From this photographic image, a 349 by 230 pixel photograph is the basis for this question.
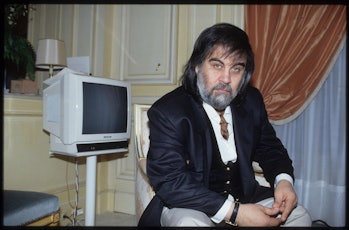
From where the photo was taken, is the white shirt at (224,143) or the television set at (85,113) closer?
the white shirt at (224,143)

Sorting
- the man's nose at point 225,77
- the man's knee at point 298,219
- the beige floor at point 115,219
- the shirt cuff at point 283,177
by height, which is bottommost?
the beige floor at point 115,219

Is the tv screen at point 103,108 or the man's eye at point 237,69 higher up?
the man's eye at point 237,69

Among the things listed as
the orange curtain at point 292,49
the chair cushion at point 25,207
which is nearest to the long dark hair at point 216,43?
the orange curtain at point 292,49

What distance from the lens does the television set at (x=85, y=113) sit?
81.7 inches

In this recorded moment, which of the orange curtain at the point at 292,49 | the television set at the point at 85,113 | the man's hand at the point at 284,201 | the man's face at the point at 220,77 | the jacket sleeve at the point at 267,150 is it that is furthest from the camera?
the orange curtain at the point at 292,49

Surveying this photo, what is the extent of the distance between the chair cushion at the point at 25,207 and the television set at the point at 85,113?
0.45 metres

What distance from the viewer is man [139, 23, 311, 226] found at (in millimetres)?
1295

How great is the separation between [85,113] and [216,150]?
110cm

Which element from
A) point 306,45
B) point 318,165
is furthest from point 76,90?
Result: point 318,165

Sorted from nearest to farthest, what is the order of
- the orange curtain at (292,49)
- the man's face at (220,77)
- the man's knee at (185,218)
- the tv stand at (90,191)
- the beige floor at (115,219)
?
the man's knee at (185,218) → the man's face at (220,77) → the orange curtain at (292,49) → the tv stand at (90,191) → the beige floor at (115,219)

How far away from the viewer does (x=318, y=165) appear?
240 cm

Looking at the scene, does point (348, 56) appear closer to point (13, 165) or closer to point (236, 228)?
point (236, 228)

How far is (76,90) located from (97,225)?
4.38ft

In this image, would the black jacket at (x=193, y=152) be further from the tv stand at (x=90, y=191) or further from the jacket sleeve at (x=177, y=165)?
the tv stand at (x=90, y=191)
